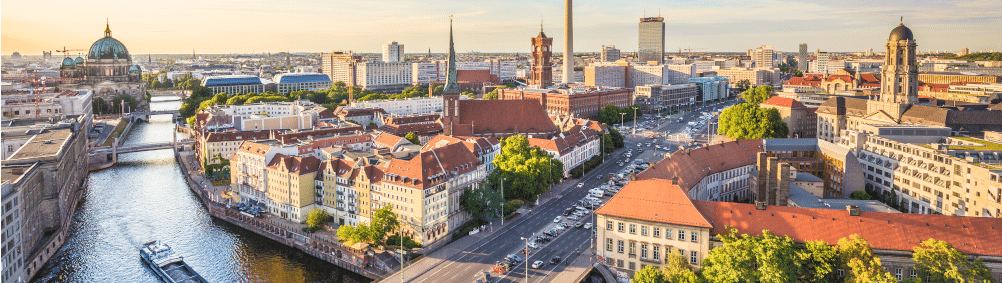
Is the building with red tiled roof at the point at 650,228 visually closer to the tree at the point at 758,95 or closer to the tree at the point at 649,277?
the tree at the point at 649,277

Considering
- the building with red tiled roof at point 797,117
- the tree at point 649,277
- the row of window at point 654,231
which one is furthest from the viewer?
the building with red tiled roof at point 797,117

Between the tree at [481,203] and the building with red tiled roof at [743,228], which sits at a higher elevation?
the building with red tiled roof at [743,228]

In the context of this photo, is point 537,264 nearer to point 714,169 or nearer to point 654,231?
point 654,231

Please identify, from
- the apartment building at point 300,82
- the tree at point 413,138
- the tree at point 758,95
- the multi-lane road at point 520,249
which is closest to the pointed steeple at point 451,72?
the tree at point 413,138

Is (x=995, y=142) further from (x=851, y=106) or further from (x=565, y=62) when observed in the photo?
(x=565, y=62)

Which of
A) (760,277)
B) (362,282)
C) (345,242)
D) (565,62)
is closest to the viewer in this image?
(760,277)

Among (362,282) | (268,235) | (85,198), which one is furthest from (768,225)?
(85,198)

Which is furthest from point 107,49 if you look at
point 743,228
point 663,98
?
point 743,228

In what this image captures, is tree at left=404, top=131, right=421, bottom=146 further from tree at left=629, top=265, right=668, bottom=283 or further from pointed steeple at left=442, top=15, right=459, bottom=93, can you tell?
tree at left=629, top=265, right=668, bottom=283
